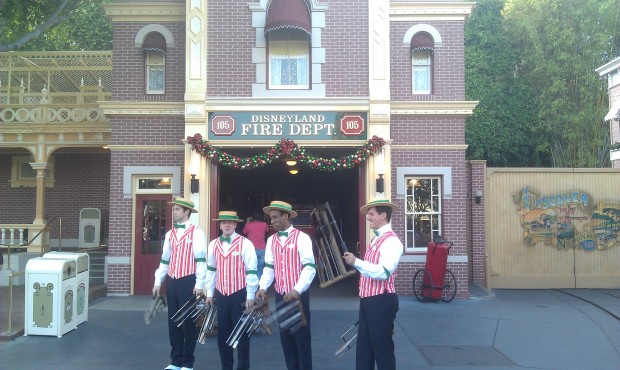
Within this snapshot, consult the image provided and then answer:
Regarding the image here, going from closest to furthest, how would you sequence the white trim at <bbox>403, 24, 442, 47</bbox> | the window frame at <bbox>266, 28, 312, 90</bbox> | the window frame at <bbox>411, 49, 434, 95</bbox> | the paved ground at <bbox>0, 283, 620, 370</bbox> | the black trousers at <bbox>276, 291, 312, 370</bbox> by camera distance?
the black trousers at <bbox>276, 291, 312, 370</bbox> → the paved ground at <bbox>0, 283, 620, 370</bbox> → the window frame at <bbox>266, 28, 312, 90</bbox> → the white trim at <bbox>403, 24, 442, 47</bbox> → the window frame at <bbox>411, 49, 434, 95</bbox>

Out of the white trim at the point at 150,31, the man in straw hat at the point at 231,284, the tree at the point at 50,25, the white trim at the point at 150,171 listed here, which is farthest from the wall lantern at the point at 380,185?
the tree at the point at 50,25

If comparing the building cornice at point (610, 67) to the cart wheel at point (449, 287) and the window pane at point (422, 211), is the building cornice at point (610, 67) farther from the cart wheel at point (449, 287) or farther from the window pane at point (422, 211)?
the cart wheel at point (449, 287)

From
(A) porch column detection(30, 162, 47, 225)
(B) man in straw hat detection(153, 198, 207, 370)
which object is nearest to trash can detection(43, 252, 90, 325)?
(B) man in straw hat detection(153, 198, 207, 370)

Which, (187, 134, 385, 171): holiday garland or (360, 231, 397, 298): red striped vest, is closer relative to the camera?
(360, 231, 397, 298): red striped vest

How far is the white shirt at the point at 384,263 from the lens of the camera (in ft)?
17.6

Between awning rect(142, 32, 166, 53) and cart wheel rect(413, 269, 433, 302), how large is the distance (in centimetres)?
756

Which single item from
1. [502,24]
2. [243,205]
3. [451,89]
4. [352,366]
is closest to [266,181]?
[243,205]

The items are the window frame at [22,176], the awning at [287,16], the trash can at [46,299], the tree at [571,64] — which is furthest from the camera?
the tree at [571,64]

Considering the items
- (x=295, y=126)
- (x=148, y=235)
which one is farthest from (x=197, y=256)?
(x=148, y=235)

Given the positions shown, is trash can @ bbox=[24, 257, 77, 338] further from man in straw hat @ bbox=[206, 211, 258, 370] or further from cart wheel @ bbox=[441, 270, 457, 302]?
cart wheel @ bbox=[441, 270, 457, 302]

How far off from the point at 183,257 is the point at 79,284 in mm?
3669

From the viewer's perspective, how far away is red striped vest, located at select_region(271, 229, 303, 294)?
6031 millimetres

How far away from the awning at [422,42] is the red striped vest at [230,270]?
7978 mm

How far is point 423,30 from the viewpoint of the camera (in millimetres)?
12719
